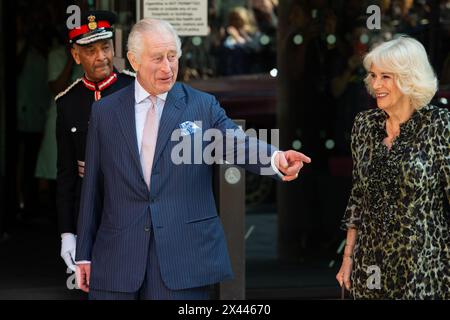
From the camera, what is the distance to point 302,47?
27.2ft

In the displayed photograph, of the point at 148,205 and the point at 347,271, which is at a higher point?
the point at 148,205

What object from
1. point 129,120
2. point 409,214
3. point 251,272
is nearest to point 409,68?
point 409,214

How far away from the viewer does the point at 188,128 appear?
4.73 metres

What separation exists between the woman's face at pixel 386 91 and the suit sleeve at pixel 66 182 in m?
1.45

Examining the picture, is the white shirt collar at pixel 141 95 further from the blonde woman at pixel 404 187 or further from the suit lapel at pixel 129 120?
the blonde woman at pixel 404 187

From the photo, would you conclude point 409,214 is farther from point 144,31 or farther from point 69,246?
point 69,246

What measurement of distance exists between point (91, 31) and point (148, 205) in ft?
4.16

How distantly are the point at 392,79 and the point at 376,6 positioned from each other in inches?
135

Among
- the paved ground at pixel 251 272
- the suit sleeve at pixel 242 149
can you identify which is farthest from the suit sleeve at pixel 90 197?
the paved ground at pixel 251 272

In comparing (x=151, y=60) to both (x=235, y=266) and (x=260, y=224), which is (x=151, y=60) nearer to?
(x=235, y=266)

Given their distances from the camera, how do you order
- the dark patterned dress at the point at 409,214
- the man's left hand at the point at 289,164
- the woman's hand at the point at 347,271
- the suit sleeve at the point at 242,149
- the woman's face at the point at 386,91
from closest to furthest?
1. the man's left hand at the point at 289,164
2. the suit sleeve at the point at 242,149
3. the dark patterned dress at the point at 409,214
4. the woman's face at the point at 386,91
5. the woman's hand at the point at 347,271

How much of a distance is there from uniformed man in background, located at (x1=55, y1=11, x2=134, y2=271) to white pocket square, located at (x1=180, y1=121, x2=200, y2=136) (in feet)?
2.87

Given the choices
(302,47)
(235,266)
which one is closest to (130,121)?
(235,266)

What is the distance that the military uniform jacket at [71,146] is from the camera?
5457 millimetres
